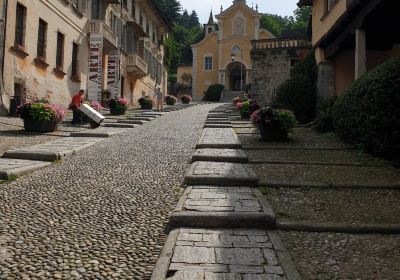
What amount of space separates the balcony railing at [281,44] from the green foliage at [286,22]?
41750mm

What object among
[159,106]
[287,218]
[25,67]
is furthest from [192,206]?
[159,106]

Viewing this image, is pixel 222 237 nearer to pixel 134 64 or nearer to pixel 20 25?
pixel 20 25

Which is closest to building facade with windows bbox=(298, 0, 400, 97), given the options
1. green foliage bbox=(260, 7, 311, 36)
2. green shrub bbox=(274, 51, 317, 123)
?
green shrub bbox=(274, 51, 317, 123)

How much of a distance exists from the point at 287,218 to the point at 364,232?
2.62 ft

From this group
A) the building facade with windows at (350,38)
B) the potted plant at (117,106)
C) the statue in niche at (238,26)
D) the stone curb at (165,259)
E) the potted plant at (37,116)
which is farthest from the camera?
the statue in niche at (238,26)

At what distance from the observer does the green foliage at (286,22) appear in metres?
67.7

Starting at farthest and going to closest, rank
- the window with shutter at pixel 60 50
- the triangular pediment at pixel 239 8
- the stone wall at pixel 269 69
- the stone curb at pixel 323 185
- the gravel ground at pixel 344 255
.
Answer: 1. the triangular pediment at pixel 239 8
2. the stone wall at pixel 269 69
3. the window with shutter at pixel 60 50
4. the stone curb at pixel 323 185
5. the gravel ground at pixel 344 255

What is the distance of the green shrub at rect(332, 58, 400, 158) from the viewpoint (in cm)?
812

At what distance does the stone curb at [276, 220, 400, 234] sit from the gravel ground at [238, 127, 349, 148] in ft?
19.9

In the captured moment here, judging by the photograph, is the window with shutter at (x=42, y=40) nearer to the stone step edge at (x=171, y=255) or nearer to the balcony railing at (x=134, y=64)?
the balcony railing at (x=134, y=64)

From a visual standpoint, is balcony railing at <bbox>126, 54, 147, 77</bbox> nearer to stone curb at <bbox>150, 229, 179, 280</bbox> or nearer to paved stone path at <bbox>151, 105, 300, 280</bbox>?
paved stone path at <bbox>151, 105, 300, 280</bbox>

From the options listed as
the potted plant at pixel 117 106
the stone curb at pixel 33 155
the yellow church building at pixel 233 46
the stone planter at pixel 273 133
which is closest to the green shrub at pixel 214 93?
the yellow church building at pixel 233 46

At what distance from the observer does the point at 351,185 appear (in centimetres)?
620

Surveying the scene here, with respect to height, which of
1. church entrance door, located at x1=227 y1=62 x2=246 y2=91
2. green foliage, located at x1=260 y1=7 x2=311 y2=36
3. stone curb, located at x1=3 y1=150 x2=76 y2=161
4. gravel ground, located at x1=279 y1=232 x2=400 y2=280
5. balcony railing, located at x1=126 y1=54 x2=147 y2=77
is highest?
green foliage, located at x1=260 y1=7 x2=311 y2=36
